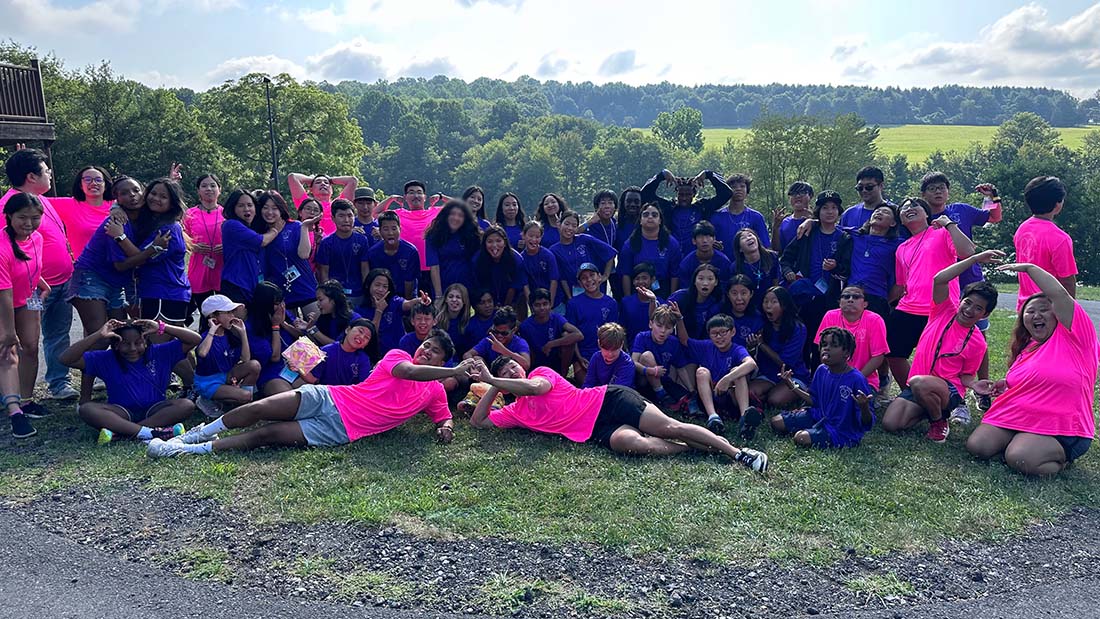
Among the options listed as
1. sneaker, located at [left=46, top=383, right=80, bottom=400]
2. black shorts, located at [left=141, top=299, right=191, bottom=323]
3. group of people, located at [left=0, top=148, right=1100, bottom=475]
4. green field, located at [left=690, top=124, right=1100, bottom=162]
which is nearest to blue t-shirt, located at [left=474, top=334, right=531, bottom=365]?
group of people, located at [left=0, top=148, right=1100, bottom=475]

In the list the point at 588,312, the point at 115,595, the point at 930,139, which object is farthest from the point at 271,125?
the point at 930,139

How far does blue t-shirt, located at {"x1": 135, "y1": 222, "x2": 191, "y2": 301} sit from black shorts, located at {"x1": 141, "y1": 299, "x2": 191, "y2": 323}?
62 mm

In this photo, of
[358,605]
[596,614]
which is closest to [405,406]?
[358,605]

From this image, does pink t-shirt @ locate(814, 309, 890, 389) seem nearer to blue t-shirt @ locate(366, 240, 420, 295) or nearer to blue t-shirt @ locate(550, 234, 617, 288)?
blue t-shirt @ locate(550, 234, 617, 288)

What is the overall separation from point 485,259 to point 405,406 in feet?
7.15

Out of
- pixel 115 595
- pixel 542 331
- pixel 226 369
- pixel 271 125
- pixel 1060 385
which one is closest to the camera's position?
pixel 115 595

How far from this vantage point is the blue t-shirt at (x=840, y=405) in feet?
21.5

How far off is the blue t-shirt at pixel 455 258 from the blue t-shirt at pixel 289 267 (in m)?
1.32

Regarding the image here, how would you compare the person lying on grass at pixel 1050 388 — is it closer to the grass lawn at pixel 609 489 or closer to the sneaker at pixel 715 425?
the grass lawn at pixel 609 489

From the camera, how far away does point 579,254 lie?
28.6ft

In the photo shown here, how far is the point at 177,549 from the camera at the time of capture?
4805mm

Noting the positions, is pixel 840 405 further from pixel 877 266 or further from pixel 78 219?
pixel 78 219

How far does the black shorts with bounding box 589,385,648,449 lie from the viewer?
21.4 ft

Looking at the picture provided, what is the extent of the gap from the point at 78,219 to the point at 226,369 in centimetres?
247
